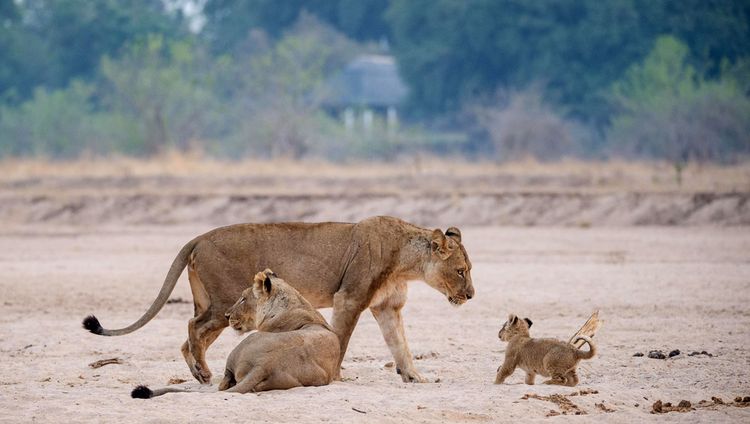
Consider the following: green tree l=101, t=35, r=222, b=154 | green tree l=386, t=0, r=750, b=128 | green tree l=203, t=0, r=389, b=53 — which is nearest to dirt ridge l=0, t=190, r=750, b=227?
green tree l=101, t=35, r=222, b=154

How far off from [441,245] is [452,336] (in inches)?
95.3

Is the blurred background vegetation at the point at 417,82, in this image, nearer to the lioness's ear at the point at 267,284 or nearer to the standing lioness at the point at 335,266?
the standing lioness at the point at 335,266

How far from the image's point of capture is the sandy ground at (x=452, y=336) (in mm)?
7930

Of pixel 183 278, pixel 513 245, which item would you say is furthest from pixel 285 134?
pixel 183 278

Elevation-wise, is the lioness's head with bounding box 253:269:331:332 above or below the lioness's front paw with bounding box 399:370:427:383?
above

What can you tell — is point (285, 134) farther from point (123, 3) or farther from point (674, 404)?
point (674, 404)

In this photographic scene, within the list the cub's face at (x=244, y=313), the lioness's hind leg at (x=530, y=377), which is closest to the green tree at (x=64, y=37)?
the cub's face at (x=244, y=313)

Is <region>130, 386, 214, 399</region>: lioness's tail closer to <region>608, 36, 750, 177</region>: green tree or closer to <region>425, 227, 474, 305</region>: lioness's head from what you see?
<region>425, 227, 474, 305</region>: lioness's head

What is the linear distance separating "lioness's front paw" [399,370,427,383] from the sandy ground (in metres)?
0.15

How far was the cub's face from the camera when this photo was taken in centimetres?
905

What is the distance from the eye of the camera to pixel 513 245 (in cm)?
2009

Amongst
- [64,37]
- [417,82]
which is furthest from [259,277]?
[64,37]

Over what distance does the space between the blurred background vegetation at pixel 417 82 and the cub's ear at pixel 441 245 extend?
29.5m

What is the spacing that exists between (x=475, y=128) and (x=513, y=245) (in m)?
33.1
